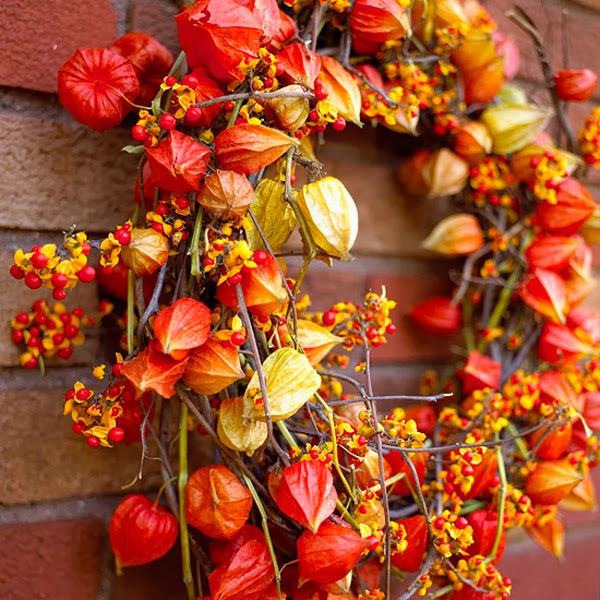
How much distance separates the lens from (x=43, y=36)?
59cm

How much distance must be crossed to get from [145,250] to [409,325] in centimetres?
37

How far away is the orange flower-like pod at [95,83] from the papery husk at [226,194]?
0.31 feet

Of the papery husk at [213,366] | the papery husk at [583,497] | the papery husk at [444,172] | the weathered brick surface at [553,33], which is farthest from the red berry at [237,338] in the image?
the weathered brick surface at [553,33]

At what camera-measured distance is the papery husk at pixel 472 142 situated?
0.72 metres

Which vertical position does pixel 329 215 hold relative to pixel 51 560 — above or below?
above

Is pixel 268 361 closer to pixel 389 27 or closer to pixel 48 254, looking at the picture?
pixel 48 254

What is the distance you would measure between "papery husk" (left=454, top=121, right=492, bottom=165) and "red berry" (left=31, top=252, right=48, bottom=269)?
429mm

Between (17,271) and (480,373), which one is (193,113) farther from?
(480,373)

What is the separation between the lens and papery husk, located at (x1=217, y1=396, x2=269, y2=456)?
20.1 inches

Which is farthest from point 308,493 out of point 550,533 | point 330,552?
point 550,533

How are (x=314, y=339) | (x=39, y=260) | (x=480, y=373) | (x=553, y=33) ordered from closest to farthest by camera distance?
(x=39, y=260), (x=314, y=339), (x=480, y=373), (x=553, y=33)

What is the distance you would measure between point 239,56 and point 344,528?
0.34 meters

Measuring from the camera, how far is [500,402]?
2.21 ft

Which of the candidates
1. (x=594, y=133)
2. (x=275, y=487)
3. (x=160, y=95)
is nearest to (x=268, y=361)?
(x=275, y=487)
